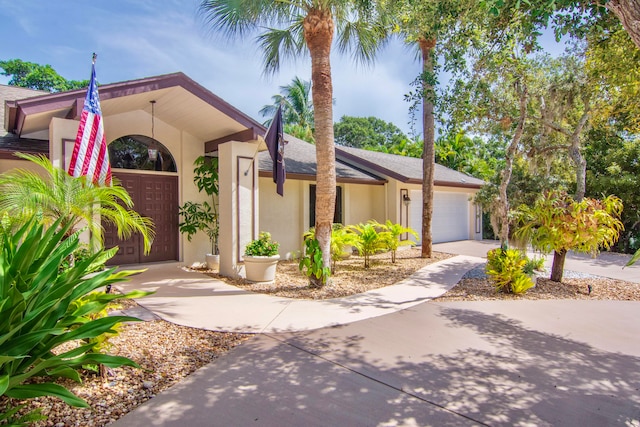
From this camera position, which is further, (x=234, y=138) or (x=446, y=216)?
(x=446, y=216)

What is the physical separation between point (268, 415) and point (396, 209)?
1204 centimetres

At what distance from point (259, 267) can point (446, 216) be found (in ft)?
37.9

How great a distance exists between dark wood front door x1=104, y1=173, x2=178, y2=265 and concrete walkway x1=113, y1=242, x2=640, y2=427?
4216 mm

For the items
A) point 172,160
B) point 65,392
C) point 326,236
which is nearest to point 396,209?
point 326,236

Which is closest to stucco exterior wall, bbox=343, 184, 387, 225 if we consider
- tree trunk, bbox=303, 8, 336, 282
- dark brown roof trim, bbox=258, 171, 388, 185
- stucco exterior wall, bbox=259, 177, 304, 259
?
dark brown roof trim, bbox=258, 171, 388, 185

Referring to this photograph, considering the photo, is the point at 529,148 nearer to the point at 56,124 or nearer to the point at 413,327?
the point at 413,327

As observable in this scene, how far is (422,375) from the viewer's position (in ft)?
13.3

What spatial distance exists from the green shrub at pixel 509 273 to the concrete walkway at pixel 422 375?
1.29m

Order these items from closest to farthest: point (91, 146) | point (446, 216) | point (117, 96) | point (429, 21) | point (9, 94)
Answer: point (91, 146) < point (429, 21) < point (117, 96) < point (9, 94) < point (446, 216)

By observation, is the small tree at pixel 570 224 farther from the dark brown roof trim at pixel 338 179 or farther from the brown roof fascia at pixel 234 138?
the brown roof fascia at pixel 234 138

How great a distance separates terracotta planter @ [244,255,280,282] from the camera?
8.53 m

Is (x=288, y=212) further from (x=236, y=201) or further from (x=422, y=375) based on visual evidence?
(x=422, y=375)

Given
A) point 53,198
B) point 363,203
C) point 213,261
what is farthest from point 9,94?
point 363,203

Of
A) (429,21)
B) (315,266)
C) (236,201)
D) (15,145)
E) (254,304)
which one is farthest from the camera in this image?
(236,201)
